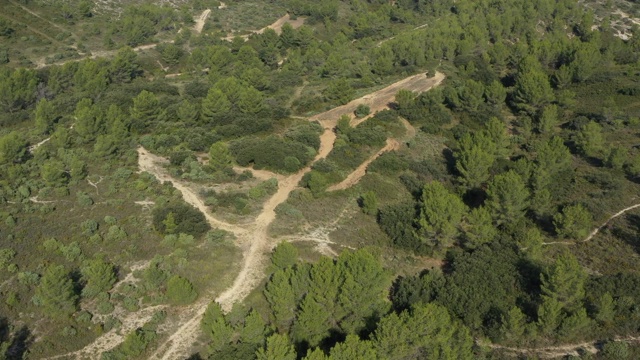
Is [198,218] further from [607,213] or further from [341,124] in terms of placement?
[607,213]

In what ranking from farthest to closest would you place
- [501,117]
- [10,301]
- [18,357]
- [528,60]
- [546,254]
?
1. [528,60]
2. [501,117]
3. [546,254]
4. [10,301]
5. [18,357]

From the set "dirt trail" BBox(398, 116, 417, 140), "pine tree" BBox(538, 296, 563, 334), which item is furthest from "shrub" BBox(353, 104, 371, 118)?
"pine tree" BBox(538, 296, 563, 334)

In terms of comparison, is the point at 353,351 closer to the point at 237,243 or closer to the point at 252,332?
the point at 252,332

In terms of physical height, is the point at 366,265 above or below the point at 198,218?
above

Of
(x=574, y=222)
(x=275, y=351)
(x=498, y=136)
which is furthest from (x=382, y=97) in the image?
(x=275, y=351)

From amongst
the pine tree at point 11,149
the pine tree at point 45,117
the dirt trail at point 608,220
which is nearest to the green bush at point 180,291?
the pine tree at point 11,149

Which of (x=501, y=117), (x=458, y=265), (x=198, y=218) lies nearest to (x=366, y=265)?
(x=458, y=265)
